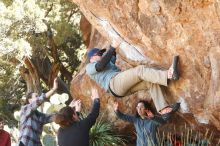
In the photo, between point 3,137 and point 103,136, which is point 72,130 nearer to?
point 3,137

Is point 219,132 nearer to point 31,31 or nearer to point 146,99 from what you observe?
point 146,99

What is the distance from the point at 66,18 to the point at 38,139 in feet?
30.9

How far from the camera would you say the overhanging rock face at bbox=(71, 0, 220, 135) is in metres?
7.27

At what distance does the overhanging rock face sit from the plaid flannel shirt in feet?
Answer: 6.90

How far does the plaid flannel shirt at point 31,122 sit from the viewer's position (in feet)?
31.0

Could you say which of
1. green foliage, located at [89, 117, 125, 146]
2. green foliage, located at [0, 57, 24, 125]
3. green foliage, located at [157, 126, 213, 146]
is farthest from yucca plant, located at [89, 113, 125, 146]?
green foliage, located at [0, 57, 24, 125]

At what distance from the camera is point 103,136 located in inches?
429

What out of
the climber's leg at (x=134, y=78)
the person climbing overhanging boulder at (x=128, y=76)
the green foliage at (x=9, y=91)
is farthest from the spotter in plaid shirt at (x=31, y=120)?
the green foliage at (x=9, y=91)

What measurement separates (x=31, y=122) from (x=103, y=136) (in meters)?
2.08

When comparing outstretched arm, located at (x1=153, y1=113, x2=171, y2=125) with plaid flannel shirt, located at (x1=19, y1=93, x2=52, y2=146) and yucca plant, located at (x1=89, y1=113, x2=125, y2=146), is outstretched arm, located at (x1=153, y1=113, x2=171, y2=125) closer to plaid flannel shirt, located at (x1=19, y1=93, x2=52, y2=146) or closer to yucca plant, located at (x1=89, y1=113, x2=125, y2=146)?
plaid flannel shirt, located at (x1=19, y1=93, x2=52, y2=146)

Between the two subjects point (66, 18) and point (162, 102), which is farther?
point (66, 18)

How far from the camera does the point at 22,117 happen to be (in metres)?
9.55

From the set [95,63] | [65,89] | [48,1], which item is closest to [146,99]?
[95,63]

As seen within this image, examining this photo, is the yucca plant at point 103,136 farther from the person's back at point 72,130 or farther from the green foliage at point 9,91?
the green foliage at point 9,91
